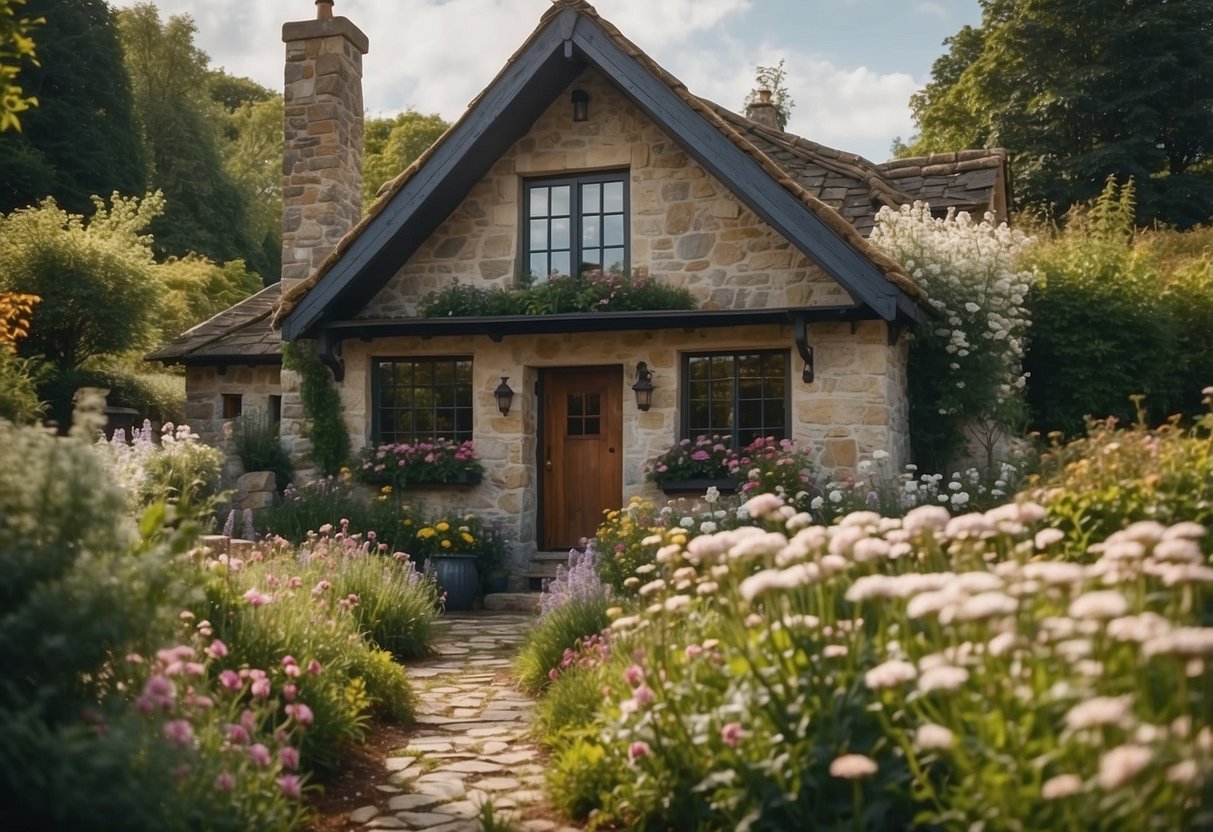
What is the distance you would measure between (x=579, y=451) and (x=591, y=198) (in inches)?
102

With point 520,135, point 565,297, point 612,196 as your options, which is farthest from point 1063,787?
point 520,135

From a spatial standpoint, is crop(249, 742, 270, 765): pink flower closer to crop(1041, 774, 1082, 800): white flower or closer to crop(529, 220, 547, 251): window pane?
crop(1041, 774, 1082, 800): white flower

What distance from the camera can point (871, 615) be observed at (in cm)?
388

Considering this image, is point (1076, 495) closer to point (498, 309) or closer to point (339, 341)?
point (498, 309)

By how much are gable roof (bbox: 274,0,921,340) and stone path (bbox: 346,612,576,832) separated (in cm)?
440

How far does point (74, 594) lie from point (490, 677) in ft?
13.7

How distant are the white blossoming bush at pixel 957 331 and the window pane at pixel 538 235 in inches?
131

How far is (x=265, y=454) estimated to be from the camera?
39.6 feet

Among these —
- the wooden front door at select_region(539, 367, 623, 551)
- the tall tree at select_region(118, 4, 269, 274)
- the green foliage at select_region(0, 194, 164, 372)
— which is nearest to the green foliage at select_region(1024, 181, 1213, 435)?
the wooden front door at select_region(539, 367, 623, 551)

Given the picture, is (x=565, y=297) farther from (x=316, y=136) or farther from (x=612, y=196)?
(x=316, y=136)

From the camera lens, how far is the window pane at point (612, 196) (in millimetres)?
11477

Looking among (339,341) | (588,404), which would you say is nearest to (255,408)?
(339,341)

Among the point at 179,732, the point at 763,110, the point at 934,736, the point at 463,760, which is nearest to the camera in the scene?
the point at 934,736

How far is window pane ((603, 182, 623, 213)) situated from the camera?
11.5 m
